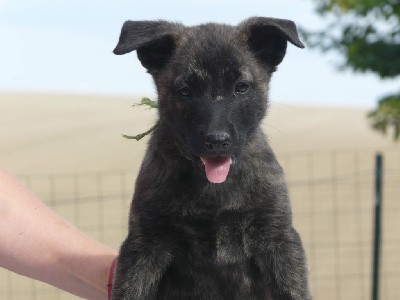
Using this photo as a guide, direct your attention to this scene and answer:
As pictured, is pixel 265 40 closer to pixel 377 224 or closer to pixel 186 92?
pixel 186 92

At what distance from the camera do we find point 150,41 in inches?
115

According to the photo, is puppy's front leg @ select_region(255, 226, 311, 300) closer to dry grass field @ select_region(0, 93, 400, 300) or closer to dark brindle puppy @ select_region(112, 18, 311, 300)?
dark brindle puppy @ select_region(112, 18, 311, 300)

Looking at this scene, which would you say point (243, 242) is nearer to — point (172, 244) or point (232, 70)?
point (172, 244)

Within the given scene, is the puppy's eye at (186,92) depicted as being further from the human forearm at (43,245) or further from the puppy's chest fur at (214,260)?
the human forearm at (43,245)

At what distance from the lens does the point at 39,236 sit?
13.7ft

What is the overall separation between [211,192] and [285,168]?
59.0 ft

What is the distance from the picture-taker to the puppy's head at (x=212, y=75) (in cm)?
285

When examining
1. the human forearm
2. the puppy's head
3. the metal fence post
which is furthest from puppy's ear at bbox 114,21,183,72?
the metal fence post

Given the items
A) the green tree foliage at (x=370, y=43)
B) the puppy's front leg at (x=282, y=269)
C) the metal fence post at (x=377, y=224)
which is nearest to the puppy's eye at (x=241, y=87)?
the puppy's front leg at (x=282, y=269)

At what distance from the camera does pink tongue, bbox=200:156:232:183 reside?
108 inches

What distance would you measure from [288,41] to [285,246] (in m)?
0.71

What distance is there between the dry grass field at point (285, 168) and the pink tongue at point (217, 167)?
0.42 meters

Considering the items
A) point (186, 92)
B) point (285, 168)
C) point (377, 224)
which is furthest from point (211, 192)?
point (285, 168)

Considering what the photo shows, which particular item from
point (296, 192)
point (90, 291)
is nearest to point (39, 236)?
point (90, 291)
